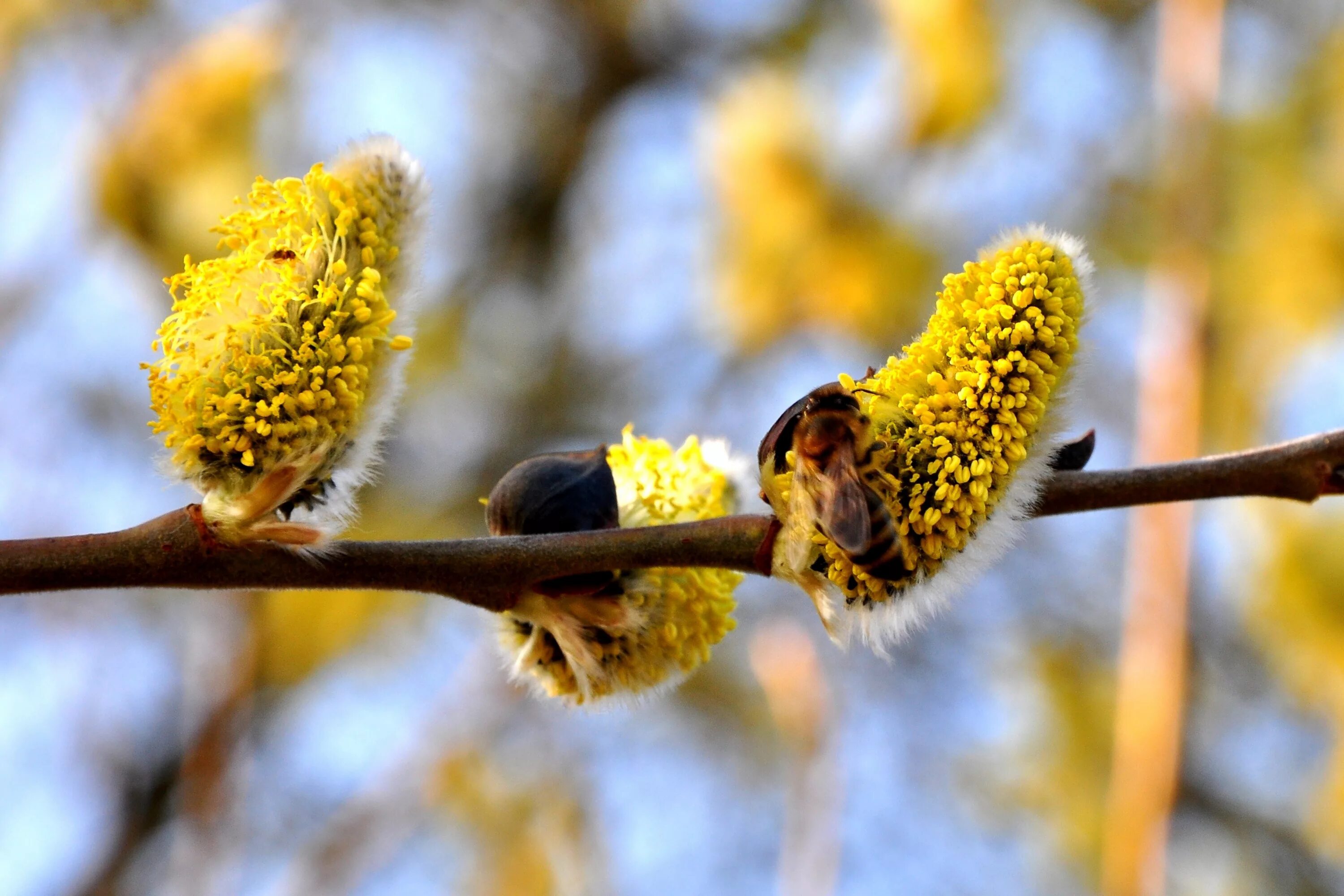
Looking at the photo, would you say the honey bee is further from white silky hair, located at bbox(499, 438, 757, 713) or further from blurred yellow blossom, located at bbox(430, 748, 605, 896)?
blurred yellow blossom, located at bbox(430, 748, 605, 896)

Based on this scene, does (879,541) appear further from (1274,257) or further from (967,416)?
(1274,257)

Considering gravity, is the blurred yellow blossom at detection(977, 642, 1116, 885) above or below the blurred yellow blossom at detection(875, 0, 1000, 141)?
Result: below

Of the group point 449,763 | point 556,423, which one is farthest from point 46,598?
point 556,423

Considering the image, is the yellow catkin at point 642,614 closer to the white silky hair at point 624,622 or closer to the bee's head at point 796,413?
the white silky hair at point 624,622

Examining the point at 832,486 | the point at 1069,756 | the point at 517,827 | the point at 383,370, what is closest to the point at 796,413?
the point at 832,486

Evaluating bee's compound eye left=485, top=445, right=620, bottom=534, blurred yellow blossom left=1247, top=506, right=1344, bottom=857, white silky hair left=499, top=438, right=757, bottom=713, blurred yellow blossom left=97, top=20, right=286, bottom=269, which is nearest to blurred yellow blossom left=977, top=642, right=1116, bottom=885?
blurred yellow blossom left=1247, top=506, right=1344, bottom=857

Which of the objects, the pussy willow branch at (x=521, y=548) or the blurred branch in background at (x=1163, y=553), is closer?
the pussy willow branch at (x=521, y=548)

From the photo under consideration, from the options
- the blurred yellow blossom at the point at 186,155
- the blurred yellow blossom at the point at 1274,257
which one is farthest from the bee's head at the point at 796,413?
the blurred yellow blossom at the point at 1274,257
